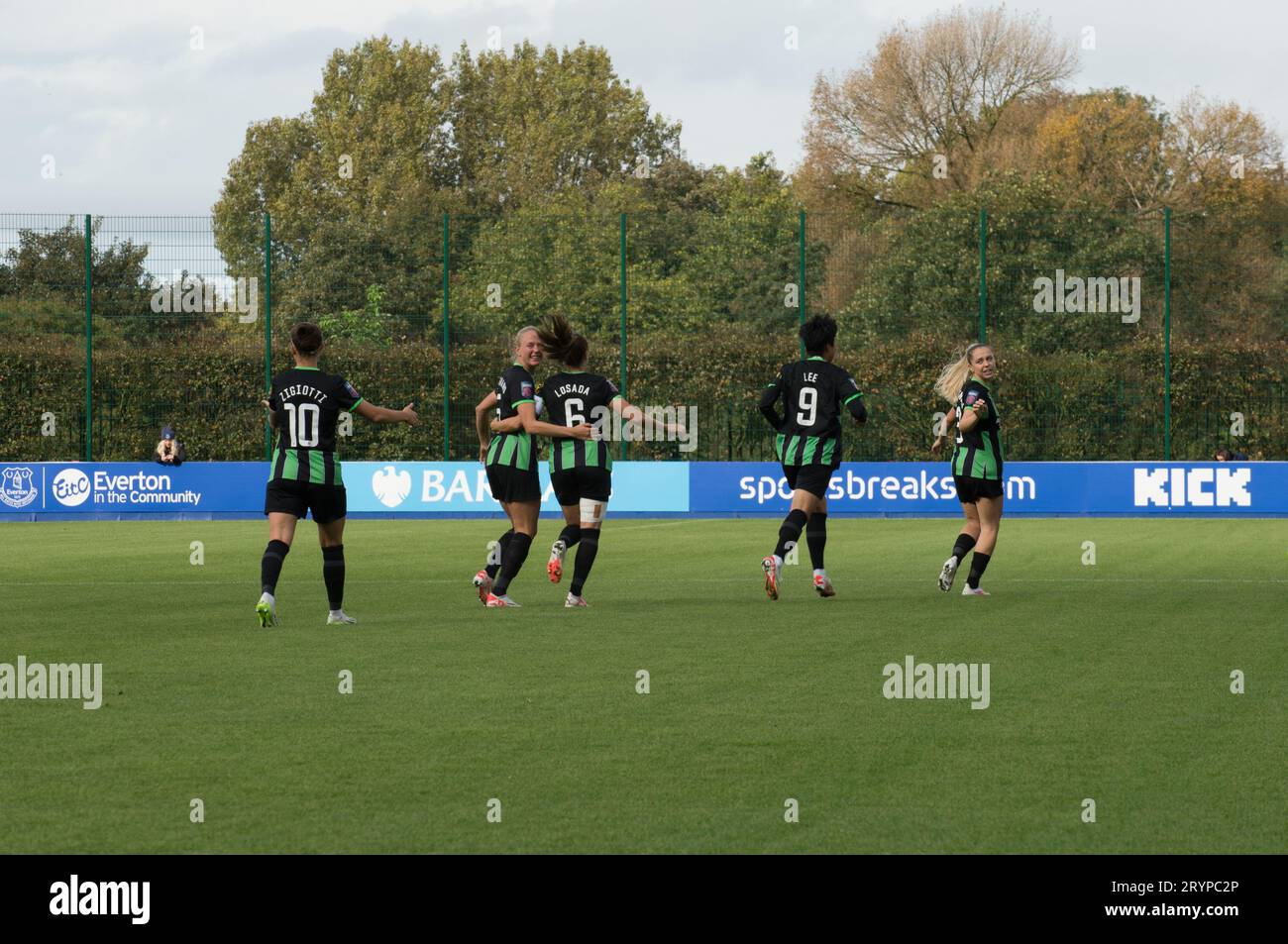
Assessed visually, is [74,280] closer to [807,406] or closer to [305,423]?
[807,406]

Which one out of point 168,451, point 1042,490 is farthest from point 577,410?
point 168,451

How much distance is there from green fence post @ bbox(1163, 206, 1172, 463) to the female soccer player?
65.4ft

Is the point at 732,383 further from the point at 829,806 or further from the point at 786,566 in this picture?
the point at 829,806

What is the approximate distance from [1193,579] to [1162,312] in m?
18.4

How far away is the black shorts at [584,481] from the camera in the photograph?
14.1 m

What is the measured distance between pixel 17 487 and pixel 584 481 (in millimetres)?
20103

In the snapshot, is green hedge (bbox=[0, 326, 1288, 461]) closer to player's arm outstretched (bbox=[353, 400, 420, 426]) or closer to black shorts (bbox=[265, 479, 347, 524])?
player's arm outstretched (bbox=[353, 400, 420, 426])

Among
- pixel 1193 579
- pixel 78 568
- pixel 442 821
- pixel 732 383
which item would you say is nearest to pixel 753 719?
pixel 442 821

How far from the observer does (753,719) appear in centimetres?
834

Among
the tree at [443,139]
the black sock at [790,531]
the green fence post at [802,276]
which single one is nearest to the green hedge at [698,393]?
the green fence post at [802,276]

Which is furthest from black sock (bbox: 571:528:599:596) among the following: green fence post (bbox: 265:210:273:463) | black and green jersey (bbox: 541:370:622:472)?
green fence post (bbox: 265:210:273:463)

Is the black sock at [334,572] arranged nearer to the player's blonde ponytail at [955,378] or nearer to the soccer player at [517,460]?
the soccer player at [517,460]

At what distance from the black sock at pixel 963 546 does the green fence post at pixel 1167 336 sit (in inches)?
700

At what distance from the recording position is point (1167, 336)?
33469mm
